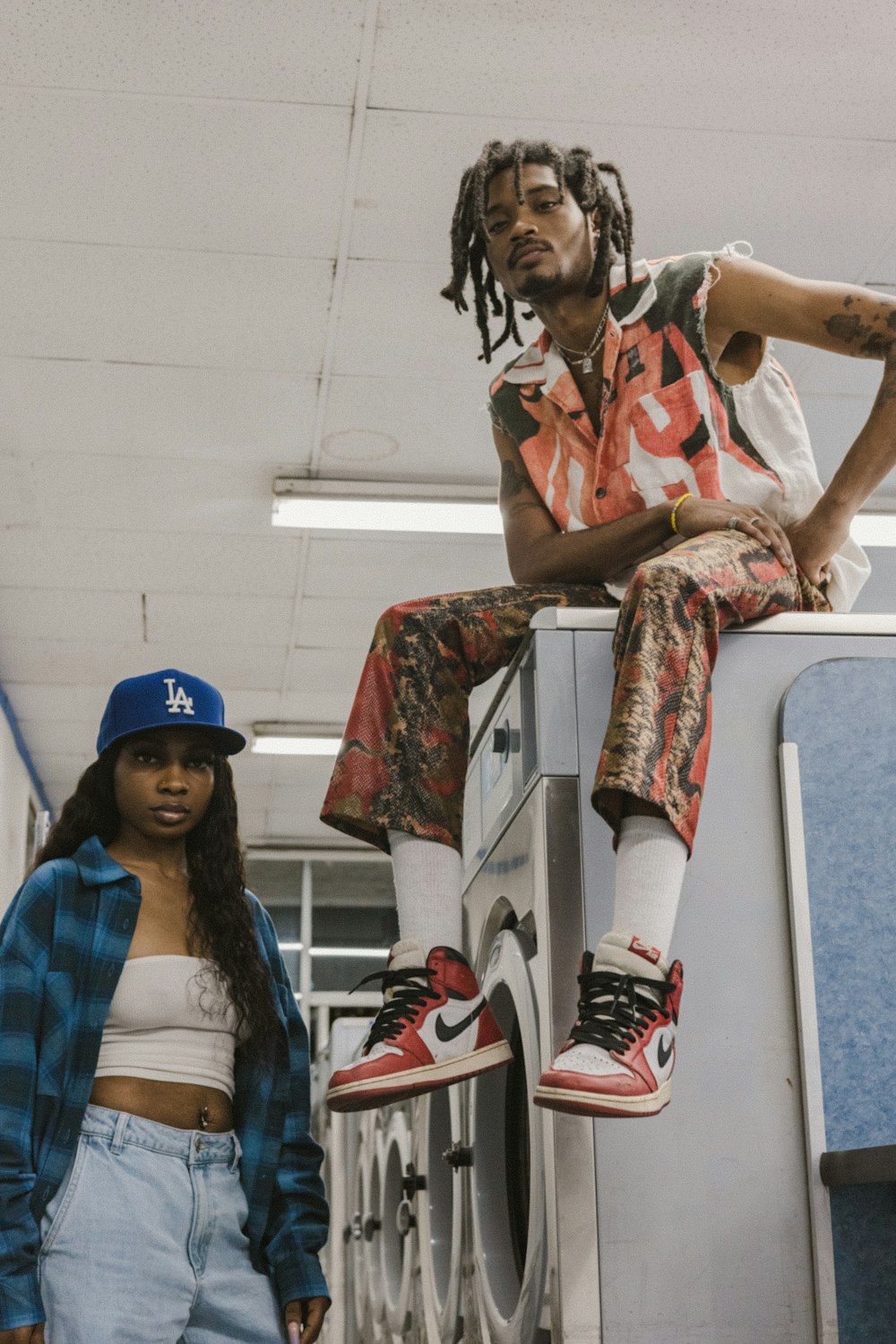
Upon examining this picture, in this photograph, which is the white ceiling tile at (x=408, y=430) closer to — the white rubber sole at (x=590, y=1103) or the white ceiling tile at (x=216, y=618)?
the white ceiling tile at (x=216, y=618)

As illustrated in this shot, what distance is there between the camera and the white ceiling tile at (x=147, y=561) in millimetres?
5180

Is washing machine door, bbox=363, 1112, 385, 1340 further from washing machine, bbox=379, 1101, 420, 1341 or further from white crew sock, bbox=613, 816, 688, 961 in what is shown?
white crew sock, bbox=613, 816, 688, 961

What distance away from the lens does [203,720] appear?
2.04 meters

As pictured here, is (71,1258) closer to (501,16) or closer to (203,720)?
(203,720)

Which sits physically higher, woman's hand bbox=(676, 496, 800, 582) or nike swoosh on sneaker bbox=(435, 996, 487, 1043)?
woman's hand bbox=(676, 496, 800, 582)

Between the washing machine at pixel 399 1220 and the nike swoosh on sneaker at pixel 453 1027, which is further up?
the nike swoosh on sneaker at pixel 453 1027

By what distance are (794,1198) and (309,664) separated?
5.08m

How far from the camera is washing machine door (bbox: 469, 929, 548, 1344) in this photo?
1.74 metres

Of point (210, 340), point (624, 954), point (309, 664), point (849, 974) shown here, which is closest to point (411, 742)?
point (624, 954)

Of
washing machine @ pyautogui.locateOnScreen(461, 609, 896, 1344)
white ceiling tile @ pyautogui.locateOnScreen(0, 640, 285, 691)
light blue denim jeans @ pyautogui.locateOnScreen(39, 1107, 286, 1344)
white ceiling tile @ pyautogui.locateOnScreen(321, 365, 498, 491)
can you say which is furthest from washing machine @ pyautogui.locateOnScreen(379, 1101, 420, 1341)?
white ceiling tile @ pyautogui.locateOnScreen(0, 640, 285, 691)

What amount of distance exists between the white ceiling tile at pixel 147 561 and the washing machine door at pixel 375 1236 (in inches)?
87.4

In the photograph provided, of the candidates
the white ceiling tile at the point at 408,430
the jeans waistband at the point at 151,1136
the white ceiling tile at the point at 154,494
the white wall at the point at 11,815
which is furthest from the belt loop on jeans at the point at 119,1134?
the white wall at the point at 11,815

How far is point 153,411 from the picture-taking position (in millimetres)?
4340

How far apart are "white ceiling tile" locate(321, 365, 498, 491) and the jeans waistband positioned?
273cm
